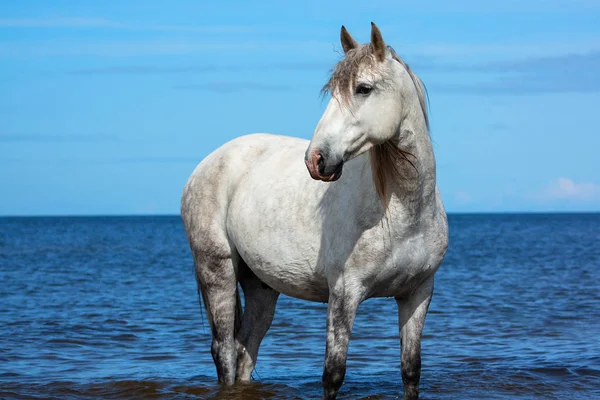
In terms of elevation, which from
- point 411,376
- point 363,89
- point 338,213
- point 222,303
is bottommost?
point 411,376

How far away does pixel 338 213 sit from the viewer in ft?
17.5

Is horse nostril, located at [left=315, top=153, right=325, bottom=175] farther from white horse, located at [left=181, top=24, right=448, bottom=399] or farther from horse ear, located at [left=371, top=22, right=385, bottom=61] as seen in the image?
horse ear, located at [left=371, top=22, right=385, bottom=61]

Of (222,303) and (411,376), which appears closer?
(411,376)

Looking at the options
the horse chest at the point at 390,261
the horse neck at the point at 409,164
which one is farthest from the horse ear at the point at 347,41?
the horse chest at the point at 390,261

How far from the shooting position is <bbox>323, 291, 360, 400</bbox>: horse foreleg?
522 centimetres

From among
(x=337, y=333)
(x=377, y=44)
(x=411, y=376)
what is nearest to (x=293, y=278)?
(x=337, y=333)

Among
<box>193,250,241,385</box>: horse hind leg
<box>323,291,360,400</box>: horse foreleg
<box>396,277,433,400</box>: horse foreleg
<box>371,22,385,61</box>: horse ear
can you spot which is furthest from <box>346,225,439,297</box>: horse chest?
<box>193,250,241,385</box>: horse hind leg

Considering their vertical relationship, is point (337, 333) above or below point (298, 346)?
above

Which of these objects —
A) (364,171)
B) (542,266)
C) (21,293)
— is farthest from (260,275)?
(542,266)

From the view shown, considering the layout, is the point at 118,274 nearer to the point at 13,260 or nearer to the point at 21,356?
the point at 13,260

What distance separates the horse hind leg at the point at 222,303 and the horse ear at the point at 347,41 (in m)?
2.33

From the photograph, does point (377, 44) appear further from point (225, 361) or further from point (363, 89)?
point (225, 361)

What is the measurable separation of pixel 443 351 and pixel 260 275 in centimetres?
407

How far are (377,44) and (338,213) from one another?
120 centimetres
